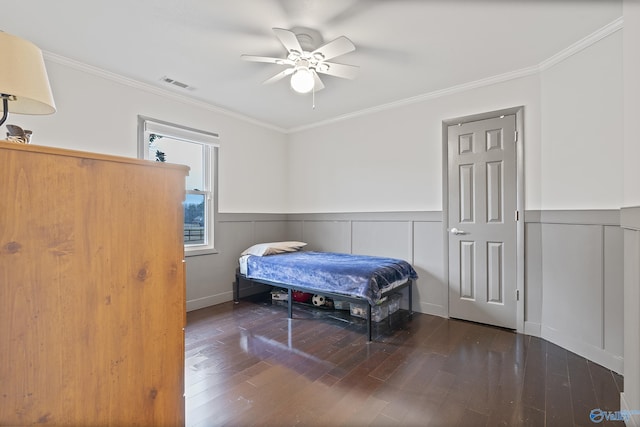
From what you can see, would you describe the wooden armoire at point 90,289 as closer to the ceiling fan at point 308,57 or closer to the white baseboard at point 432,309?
the ceiling fan at point 308,57

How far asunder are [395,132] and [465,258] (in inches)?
67.7

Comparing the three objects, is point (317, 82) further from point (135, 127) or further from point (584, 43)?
point (584, 43)

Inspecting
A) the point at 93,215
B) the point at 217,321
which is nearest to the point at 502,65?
the point at 93,215

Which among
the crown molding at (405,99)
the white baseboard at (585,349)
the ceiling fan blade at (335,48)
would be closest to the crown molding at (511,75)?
the crown molding at (405,99)

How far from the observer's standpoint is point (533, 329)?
9.02 ft

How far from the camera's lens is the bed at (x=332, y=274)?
275 cm

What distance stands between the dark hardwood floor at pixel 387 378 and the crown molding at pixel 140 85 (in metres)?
2.58

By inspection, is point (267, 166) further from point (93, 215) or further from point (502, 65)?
point (93, 215)

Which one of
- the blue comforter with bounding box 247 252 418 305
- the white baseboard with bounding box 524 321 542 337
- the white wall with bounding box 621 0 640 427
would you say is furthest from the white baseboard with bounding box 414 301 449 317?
the white wall with bounding box 621 0 640 427

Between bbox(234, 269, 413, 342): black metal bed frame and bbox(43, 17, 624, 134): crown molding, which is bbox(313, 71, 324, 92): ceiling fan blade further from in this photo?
bbox(234, 269, 413, 342): black metal bed frame

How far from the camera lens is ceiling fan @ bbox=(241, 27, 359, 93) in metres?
2.13

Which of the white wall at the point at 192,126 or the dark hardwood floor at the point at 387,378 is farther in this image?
the white wall at the point at 192,126

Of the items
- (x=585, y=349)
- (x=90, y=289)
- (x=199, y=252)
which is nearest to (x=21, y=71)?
(x=90, y=289)

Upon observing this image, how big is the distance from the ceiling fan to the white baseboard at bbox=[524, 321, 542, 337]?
2.84 m
